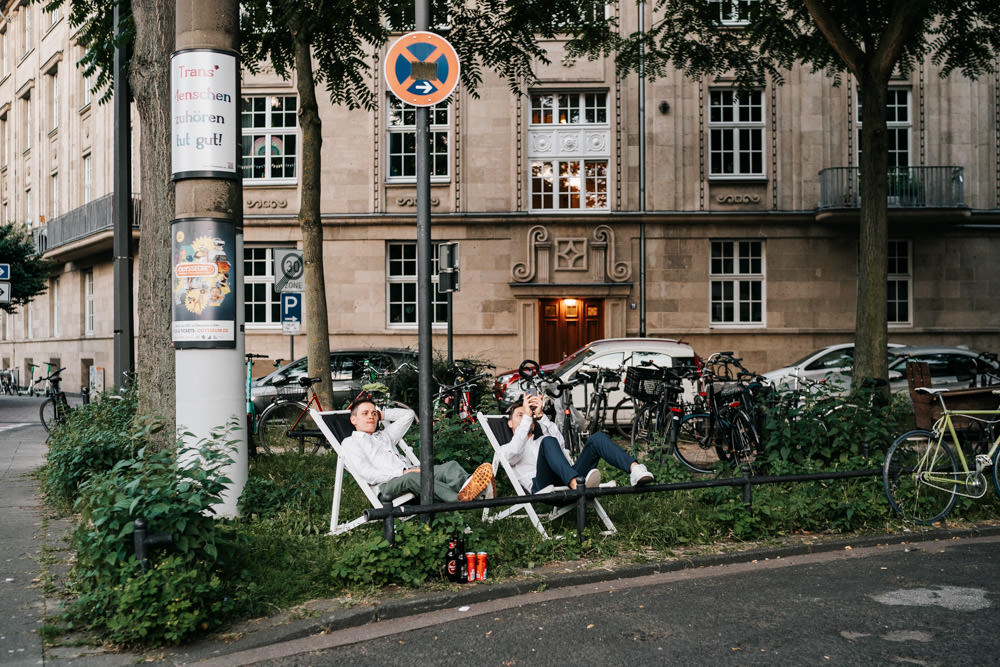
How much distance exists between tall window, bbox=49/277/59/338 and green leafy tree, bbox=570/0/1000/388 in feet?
89.7

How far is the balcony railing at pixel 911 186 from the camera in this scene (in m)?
24.3

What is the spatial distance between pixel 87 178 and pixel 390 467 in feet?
97.1

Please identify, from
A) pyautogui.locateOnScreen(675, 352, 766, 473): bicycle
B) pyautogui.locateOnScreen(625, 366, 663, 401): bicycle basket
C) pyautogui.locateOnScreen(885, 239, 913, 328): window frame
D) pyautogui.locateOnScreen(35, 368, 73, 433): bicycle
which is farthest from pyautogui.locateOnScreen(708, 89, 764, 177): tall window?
pyautogui.locateOnScreen(35, 368, 73, 433): bicycle

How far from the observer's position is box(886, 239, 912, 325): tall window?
25406 millimetres

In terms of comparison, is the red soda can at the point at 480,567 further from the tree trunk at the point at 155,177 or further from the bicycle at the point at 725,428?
the bicycle at the point at 725,428

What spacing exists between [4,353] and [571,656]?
43.6 meters

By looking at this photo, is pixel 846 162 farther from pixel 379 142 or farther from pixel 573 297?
pixel 379 142

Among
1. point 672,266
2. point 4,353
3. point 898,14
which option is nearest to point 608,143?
point 672,266

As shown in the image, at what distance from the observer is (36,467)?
471 inches

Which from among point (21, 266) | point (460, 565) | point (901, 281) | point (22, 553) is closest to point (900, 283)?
point (901, 281)

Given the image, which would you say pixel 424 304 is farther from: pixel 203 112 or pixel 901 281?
pixel 901 281

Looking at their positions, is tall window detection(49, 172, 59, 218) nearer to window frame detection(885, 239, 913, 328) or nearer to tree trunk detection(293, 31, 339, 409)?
tree trunk detection(293, 31, 339, 409)

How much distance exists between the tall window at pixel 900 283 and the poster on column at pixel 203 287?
22362 mm

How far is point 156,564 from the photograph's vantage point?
5090mm
